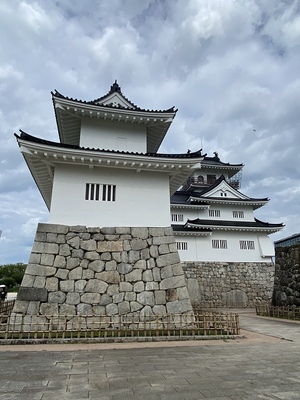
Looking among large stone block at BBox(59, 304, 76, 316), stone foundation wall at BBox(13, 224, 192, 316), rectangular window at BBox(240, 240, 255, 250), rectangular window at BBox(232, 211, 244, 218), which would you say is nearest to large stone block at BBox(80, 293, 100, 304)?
stone foundation wall at BBox(13, 224, 192, 316)

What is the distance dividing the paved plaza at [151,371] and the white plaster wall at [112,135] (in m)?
7.56

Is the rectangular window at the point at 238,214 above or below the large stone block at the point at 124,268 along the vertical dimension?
above

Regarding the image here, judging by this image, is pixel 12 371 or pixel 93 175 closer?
pixel 12 371

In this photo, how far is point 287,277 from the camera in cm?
1541

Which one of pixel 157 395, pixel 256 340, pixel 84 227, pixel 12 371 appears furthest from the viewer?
pixel 84 227

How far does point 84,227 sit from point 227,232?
1558cm

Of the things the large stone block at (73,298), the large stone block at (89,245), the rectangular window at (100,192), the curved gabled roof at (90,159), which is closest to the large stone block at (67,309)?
the large stone block at (73,298)

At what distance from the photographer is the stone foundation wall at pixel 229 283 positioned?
20938mm

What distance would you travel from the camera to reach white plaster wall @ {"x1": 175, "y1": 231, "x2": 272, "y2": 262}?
21344 millimetres

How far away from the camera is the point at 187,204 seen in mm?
23250

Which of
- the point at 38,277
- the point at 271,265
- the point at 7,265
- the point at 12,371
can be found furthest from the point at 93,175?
the point at 7,265

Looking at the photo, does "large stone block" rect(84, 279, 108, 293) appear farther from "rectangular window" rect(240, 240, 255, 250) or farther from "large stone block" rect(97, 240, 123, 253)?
"rectangular window" rect(240, 240, 255, 250)

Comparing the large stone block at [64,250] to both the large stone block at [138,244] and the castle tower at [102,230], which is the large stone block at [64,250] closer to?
the castle tower at [102,230]

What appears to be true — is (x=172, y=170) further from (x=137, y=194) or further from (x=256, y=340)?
(x=256, y=340)
